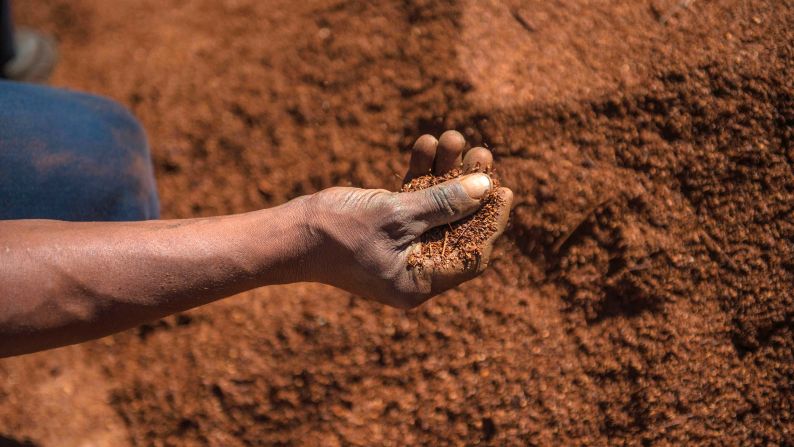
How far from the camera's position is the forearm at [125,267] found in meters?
0.96

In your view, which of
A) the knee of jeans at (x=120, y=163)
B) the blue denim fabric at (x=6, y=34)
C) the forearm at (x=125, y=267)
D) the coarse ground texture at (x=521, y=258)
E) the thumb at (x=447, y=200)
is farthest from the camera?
the blue denim fabric at (x=6, y=34)

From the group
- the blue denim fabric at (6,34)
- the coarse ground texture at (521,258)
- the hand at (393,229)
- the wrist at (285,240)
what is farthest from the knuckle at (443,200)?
the blue denim fabric at (6,34)

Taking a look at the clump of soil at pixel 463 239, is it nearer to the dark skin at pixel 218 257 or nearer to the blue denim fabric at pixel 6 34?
the dark skin at pixel 218 257

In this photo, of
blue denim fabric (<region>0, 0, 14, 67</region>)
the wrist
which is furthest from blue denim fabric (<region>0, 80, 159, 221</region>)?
blue denim fabric (<region>0, 0, 14, 67</region>)

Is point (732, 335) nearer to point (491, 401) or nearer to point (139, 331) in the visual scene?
point (491, 401)

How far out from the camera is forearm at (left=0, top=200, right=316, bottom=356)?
960mm

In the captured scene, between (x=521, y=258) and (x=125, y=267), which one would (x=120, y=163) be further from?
(x=521, y=258)

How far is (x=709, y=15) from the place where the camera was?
1.43m

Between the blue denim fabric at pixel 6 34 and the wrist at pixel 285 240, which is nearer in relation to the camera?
the wrist at pixel 285 240

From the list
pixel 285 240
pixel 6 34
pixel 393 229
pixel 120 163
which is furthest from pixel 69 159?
pixel 6 34

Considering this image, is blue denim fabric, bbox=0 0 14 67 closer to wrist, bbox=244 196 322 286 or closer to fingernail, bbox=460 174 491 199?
wrist, bbox=244 196 322 286

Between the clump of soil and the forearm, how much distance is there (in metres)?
0.25

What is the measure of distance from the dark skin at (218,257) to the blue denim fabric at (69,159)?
36 cm

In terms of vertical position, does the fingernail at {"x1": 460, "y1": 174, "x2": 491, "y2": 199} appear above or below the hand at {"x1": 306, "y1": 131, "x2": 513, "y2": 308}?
above
